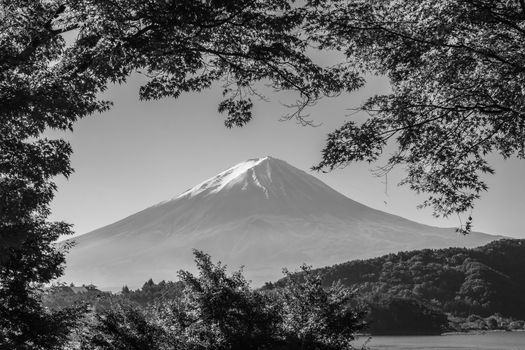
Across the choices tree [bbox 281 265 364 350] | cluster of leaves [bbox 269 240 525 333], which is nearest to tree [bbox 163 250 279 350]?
tree [bbox 281 265 364 350]

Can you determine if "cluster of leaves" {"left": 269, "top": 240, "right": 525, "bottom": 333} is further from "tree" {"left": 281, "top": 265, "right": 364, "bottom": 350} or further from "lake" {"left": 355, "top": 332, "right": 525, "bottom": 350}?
"tree" {"left": 281, "top": 265, "right": 364, "bottom": 350}

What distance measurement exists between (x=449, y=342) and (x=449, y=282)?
180 feet

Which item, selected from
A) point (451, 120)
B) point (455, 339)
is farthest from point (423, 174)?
point (455, 339)

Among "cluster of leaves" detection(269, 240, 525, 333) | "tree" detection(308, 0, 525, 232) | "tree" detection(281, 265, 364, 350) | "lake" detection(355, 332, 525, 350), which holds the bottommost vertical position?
"lake" detection(355, 332, 525, 350)

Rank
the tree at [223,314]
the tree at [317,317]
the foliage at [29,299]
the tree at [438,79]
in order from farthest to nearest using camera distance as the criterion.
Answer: the tree at [317,317] < the tree at [223,314] < the foliage at [29,299] < the tree at [438,79]

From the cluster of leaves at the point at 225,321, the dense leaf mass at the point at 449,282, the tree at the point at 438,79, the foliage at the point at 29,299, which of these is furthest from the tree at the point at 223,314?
the dense leaf mass at the point at 449,282

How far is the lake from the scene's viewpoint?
116562 mm

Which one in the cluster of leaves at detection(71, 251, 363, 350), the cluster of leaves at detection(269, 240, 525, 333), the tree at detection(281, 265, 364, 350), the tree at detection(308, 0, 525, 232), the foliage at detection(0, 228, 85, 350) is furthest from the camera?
the cluster of leaves at detection(269, 240, 525, 333)

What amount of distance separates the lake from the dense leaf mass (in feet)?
Answer: 82.3

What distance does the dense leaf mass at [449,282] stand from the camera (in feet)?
573

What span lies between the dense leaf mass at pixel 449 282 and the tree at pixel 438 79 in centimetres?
16022

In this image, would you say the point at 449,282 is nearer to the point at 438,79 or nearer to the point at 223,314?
the point at 223,314

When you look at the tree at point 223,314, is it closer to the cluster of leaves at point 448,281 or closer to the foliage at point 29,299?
the foliage at point 29,299

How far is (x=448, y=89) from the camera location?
36.2 feet
